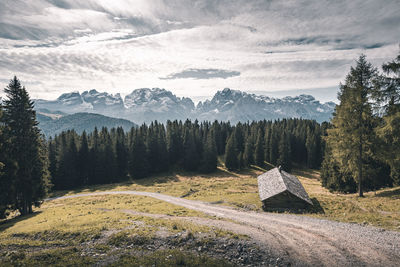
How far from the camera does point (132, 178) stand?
264 ft

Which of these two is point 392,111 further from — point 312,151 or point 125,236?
point 312,151

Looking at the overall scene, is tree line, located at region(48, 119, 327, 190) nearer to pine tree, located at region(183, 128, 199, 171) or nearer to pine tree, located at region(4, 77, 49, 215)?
pine tree, located at region(183, 128, 199, 171)

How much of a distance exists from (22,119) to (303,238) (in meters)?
42.4

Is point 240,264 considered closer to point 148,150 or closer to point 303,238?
point 303,238

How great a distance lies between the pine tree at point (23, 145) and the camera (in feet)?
108

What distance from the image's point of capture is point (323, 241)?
51.5 ft

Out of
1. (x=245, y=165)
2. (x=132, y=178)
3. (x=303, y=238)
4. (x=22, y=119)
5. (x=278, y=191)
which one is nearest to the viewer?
(x=303, y=238)

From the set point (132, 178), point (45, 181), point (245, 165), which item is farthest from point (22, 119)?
point (245, 165)

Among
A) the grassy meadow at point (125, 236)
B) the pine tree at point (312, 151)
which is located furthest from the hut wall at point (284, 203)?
the pine tree at point (312, 151)

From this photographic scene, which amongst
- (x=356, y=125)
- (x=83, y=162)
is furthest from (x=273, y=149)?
(x=83, y=162)

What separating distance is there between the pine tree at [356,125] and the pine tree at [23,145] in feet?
159

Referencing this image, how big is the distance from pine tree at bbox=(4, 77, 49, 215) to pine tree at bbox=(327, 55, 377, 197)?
48519 mm

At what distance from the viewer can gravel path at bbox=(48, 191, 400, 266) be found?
42.5 ft

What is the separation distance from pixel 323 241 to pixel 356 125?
22.2 m
